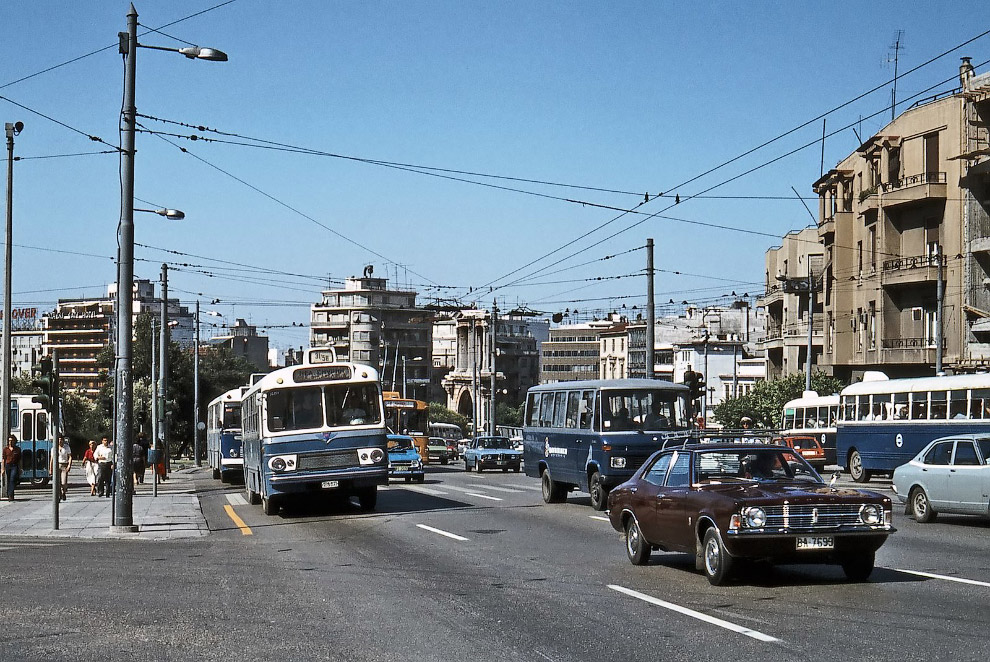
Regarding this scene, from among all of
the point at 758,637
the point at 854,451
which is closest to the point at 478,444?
the point at 854,451

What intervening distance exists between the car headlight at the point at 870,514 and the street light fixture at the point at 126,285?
1421 centimetres

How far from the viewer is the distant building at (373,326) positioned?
15450 centimetres

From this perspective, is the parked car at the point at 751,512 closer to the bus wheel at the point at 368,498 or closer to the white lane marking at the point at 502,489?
the bus wheel at the point at 368,498

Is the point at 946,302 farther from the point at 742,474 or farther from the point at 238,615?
the point at 238,615

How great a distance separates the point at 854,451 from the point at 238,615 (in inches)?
1229

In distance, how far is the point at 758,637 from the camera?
9352 mm

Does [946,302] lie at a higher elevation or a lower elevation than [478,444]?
higher

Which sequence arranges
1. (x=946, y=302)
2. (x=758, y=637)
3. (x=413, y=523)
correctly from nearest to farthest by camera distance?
(x=758, y=637)
(x=413, y=523)
(x=946, y=302)

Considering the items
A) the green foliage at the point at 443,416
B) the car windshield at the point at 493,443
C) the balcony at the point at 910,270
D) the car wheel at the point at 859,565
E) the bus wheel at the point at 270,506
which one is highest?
the balcony at the point at 910,270

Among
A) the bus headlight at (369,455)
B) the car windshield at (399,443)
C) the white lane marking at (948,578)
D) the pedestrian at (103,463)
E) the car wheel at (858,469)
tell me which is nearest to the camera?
the white lane marking at (948,578)

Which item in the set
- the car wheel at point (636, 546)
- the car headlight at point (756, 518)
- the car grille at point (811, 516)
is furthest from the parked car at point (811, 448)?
the car headlight at point (756, 518)

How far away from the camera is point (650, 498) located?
14133mm

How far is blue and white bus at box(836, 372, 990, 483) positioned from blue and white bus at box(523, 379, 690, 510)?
35.8 ft

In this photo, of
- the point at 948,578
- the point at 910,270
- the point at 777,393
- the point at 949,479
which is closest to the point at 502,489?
the point at 949,479
